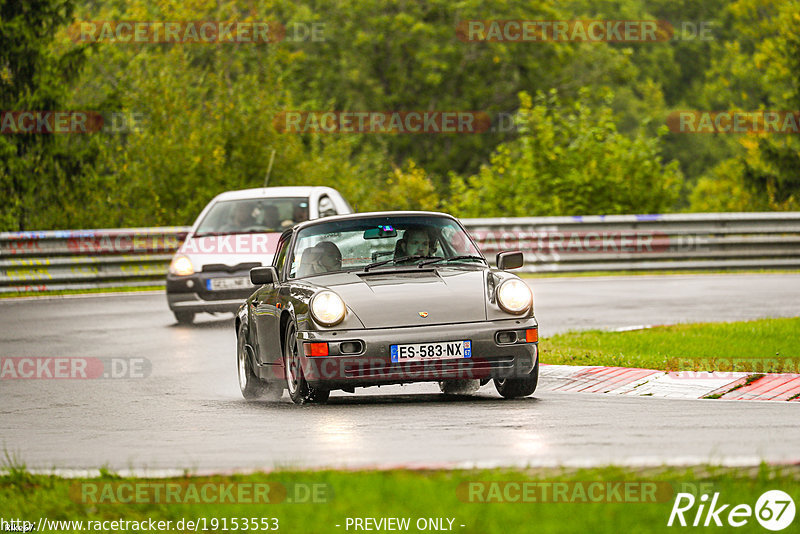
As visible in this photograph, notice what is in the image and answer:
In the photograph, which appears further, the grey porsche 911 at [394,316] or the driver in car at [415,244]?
the driver in car at [415,244]

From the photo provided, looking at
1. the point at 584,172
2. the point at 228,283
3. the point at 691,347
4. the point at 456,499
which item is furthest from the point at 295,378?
the point at 584,172

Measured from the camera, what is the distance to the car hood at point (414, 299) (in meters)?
10.4

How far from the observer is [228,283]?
62.2ft

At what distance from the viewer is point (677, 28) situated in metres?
90.1

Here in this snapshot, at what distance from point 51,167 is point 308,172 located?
622cm

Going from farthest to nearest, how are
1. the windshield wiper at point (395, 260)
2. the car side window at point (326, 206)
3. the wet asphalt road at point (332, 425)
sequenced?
the car side window at point (326, 206), the windshield wiper at point (395, 260), the wet asphalt road at point (332, 425)

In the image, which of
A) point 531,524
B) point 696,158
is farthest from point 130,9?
point 531,524

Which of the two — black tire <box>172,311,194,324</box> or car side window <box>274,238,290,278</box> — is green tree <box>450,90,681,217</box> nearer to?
black tire <box>172,311,194,324</box>

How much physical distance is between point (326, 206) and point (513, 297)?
9785 mm

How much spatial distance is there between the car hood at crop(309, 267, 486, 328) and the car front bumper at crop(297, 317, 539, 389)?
0.07 m

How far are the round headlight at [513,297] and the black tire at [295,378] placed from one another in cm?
142

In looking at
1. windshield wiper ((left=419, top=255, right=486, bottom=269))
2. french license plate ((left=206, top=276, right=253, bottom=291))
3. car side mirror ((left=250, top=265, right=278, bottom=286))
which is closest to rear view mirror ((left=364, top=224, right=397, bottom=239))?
windshield wiper ((left=419, top=255, right=486, bottom=269))

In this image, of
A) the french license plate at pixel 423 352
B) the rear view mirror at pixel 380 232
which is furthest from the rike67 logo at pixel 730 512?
the rear view mirror at pixel 380 232

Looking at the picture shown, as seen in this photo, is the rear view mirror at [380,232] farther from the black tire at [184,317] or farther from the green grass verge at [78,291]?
the green grass verge at [78,291]
